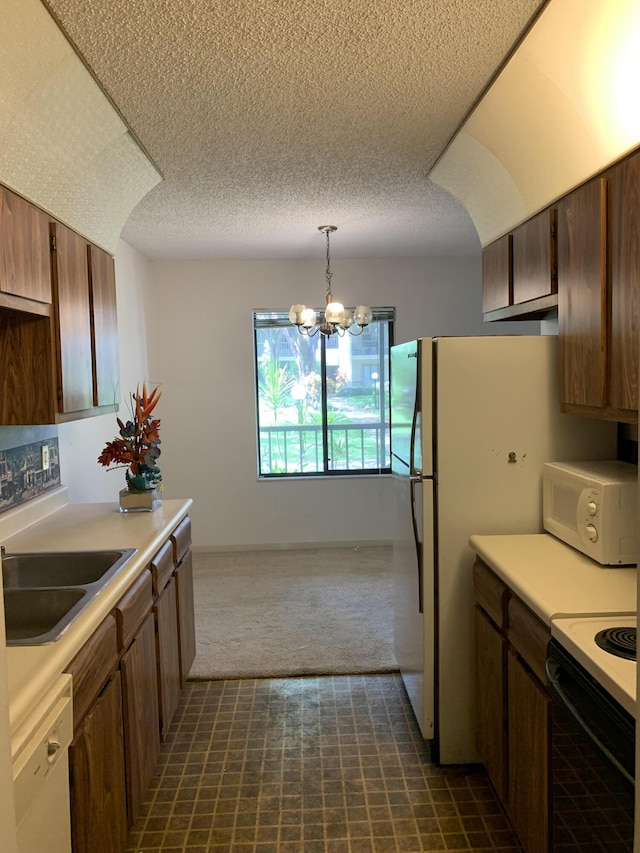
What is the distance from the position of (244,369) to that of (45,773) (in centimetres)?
422

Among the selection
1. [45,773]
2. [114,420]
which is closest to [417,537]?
[45,773]

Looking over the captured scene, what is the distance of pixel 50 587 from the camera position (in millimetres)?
2021

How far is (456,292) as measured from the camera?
537cm

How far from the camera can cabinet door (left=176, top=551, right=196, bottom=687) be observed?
2.79 metres

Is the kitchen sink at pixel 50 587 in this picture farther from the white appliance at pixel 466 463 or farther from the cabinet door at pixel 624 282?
the cabinet door at pixel 624 282

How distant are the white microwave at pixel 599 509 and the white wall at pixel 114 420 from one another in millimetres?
2412

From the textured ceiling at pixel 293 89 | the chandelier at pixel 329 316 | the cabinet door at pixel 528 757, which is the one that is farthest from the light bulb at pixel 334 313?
the cabinet door at pixel 528 757

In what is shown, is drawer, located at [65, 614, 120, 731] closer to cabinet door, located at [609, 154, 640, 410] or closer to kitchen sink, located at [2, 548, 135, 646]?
kitchen sink, located at [2, 548, 135, 646]

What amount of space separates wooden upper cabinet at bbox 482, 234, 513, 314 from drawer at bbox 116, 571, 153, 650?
6.25 feet

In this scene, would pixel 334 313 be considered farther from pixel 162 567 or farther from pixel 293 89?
pixel 162 567

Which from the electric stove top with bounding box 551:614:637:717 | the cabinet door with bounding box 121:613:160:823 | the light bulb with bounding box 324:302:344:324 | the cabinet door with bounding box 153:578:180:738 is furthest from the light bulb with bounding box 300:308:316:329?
the electric stove top with bounding box 551:614:637:717

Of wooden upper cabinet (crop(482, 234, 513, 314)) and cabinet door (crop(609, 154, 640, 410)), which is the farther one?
wooden upper cabinet (crop(482, 234, 513, 314))

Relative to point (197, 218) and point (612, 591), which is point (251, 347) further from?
point (612, 591)

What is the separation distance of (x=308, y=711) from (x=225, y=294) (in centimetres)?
352
